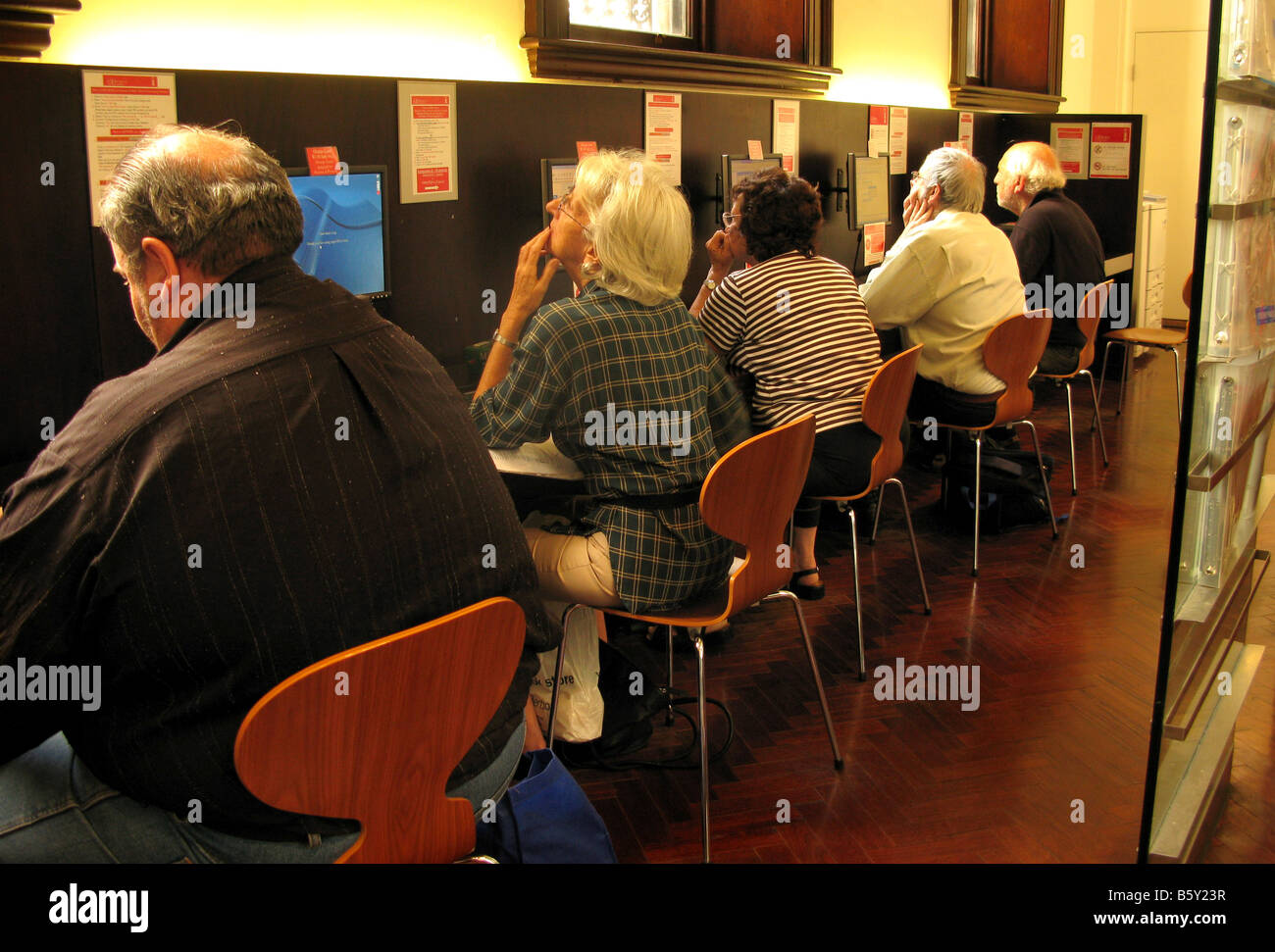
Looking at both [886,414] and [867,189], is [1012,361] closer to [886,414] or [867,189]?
[886,414]

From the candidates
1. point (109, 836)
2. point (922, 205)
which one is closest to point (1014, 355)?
point (922, 205)

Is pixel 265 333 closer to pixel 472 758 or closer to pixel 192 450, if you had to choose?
pixel 192 450

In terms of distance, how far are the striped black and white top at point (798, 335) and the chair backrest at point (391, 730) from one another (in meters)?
2.07

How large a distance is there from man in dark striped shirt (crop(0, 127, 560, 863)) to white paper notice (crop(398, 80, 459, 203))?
6.28ft

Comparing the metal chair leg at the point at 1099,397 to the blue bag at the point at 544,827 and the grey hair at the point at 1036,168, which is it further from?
the blue bag at the point at 544,827

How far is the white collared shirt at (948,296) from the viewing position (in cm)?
421

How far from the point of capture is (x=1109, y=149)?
7328mm

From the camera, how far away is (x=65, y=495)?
132 centimetres

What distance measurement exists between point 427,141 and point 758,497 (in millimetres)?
1763

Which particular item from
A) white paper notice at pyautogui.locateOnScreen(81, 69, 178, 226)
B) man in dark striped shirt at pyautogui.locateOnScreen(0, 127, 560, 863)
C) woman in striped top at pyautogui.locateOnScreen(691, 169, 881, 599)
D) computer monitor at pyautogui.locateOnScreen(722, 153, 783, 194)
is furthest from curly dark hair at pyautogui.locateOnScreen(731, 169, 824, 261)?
man in dark striped shirt at pyautogui.locateOnScreen(0, 127, 560, 863)

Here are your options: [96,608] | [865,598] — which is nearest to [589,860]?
[96,608]

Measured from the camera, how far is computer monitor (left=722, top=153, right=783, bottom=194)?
4641 mm

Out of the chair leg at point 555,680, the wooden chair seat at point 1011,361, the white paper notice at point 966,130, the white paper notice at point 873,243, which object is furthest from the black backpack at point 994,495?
the white paper notice at point 966,130

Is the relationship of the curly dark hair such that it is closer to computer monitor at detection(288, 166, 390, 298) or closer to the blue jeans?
computer monitor at detection(288, 166, 390, 298)
